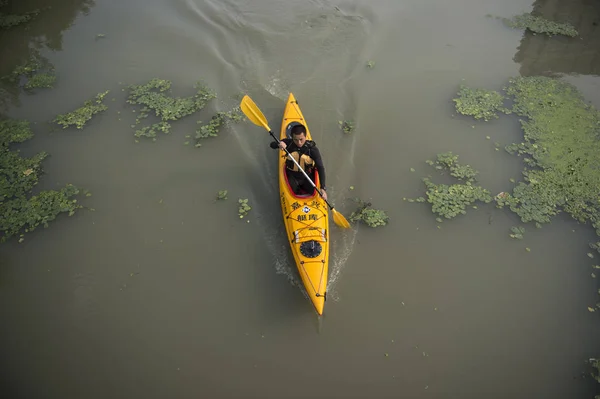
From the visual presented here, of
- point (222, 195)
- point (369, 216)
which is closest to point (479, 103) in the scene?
point (369, 216)

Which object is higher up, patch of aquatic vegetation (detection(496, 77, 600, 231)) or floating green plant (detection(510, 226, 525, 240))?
patch of aquatic vegetation (detection(496, 77, 600, 231))

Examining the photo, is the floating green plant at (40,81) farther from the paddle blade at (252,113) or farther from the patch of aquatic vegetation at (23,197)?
the paddle blade at (252,113)

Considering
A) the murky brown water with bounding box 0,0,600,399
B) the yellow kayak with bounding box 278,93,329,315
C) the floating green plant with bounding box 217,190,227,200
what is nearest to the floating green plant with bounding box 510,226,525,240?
the murky brown water with bounding box 0,0,600,399

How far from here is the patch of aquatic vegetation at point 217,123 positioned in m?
7.36

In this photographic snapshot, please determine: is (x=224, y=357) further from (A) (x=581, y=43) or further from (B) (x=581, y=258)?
(A) (x=581, y=43)

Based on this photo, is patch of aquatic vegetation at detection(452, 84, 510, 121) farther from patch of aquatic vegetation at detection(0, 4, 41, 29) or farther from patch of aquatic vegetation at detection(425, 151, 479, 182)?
patch of aquatic vegetation at detection(0, 4, 41, 29)

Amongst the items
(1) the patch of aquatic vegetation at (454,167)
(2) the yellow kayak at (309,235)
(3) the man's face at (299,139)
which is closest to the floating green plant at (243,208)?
(2) the yellow kayak at (309,235)

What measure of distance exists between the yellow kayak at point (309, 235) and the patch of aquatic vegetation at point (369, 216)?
0.64 metres

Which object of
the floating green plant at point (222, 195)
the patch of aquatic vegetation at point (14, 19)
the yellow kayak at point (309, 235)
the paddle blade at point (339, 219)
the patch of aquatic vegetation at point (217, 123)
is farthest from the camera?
the patch of aquatic vegetation at point (14, 19)

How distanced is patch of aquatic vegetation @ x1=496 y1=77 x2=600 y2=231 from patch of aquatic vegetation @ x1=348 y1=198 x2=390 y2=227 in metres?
1.93

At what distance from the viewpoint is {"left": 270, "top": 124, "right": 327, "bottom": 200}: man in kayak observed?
5.66 meters

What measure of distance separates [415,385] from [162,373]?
3118mm

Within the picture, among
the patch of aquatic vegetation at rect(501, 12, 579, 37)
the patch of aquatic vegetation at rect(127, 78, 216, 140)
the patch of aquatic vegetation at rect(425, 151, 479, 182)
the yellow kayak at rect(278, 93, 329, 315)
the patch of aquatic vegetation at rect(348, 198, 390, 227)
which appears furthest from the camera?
the patch of aquatic vegetation at rect(501, 12, 579, 37)

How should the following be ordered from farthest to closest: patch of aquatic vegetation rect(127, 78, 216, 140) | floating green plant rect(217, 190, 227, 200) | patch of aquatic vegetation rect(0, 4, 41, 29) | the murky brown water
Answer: patch of aquatic vegetation rect(0, 4, 41, 29) < patch of aquatic vegetation rect(127, 78, 216, 140) < floating green plant rect(217, 190, 227, 200) < the murky brown water
